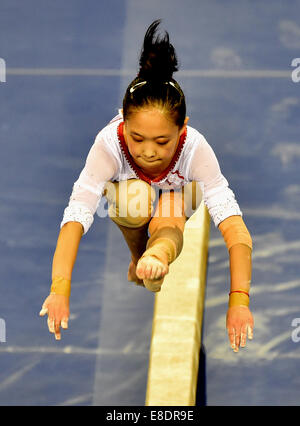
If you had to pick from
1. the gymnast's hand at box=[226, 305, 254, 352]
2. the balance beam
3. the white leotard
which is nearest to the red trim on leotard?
the white leotard

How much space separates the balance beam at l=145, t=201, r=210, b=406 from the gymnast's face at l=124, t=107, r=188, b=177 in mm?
624

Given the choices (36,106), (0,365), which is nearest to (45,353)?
(0,365)

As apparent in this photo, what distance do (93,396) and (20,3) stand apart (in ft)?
6.52

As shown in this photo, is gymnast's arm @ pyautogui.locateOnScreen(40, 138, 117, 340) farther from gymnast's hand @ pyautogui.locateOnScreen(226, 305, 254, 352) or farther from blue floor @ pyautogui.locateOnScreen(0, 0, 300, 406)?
blue floor @ pyautogui.locateOnScreen(0, 0, 300, 406)

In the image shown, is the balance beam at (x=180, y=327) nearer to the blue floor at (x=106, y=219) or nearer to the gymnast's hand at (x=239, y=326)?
the blue floor at (x=106, y=219)

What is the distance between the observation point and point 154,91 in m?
1.47

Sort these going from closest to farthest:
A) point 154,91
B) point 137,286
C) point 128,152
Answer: point 154,91 < point 128,152 < point 137,286

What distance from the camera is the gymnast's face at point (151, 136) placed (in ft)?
4.75

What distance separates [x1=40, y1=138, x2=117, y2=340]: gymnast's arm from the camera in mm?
1431

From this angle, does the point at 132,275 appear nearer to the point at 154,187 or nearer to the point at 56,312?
the point at 154,187

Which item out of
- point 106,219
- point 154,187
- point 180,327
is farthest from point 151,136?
point 106,219

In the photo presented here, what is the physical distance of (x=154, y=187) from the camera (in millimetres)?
1834

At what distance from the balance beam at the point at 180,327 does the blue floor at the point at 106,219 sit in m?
0.22

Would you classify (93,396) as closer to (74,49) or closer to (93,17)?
(74,49)
